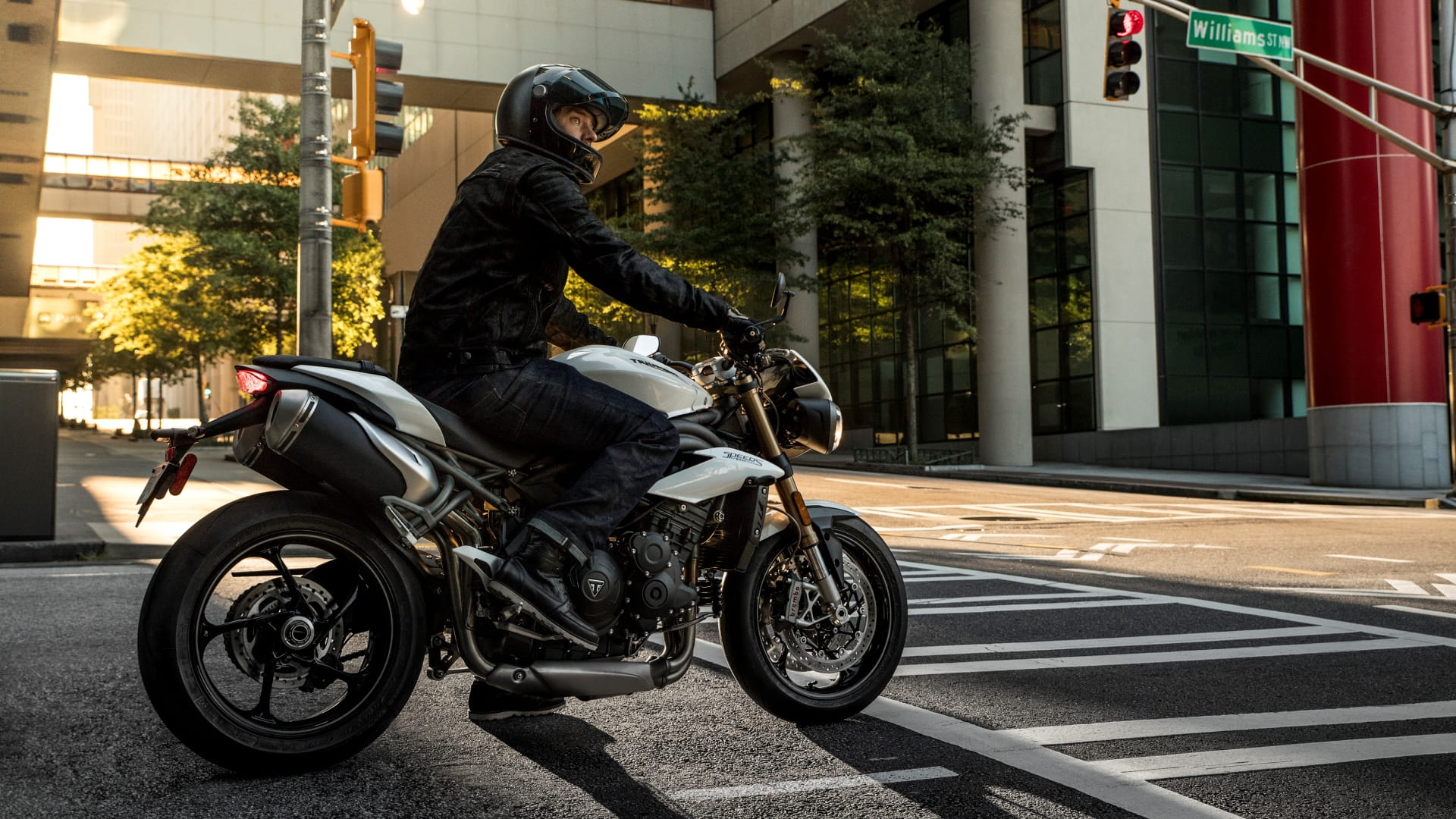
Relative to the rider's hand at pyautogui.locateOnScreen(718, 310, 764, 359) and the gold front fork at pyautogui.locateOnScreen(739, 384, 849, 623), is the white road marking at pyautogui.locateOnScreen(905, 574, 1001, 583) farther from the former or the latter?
the rider's hand at pyautogui.locateOnScreen(718, 310, 764, 359)

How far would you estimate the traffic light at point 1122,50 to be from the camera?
15.6 m

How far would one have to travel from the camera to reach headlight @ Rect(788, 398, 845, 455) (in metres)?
4.23

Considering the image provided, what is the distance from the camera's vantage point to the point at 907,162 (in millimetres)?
28188

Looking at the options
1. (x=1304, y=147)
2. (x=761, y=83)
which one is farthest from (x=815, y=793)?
(x=761, y=83)

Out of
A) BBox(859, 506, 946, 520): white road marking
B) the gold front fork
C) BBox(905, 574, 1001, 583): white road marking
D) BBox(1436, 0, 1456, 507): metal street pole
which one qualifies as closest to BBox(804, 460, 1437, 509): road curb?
BBox(1436, 0, 1456, 507): metal street pole

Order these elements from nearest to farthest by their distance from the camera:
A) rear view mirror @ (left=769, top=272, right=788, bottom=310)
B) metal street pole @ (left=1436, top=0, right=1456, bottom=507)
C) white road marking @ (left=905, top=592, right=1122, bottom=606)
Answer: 1. rear view mirror @ (left=769, top=272, right=788, bottom=310)
2. white road marking @ (left=905, top=592, right=1122, bottom=606)
3. metal street pole @ (left=1436, top=0, right=1456, bottom=507)

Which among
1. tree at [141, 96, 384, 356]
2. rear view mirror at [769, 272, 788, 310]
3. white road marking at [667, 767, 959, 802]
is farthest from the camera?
tree at [141, 96, 384, 356]

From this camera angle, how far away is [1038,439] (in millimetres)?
32156

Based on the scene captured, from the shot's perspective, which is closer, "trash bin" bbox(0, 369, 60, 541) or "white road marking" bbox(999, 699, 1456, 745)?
"white road marking" bbox(999, 699, 1456, 745)

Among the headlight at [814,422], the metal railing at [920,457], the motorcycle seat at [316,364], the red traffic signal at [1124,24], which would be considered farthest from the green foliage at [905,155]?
the motorcycle seat at [316,364]

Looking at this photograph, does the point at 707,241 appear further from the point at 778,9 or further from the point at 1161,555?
the point at 1161,555

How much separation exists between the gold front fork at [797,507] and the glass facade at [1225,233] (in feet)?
93.7

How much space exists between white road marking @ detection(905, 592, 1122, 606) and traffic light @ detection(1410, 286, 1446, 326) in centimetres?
1308

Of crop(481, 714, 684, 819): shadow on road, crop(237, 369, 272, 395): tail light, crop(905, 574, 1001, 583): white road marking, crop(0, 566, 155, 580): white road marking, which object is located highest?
crop(237, 369, 272, 395): tail light
